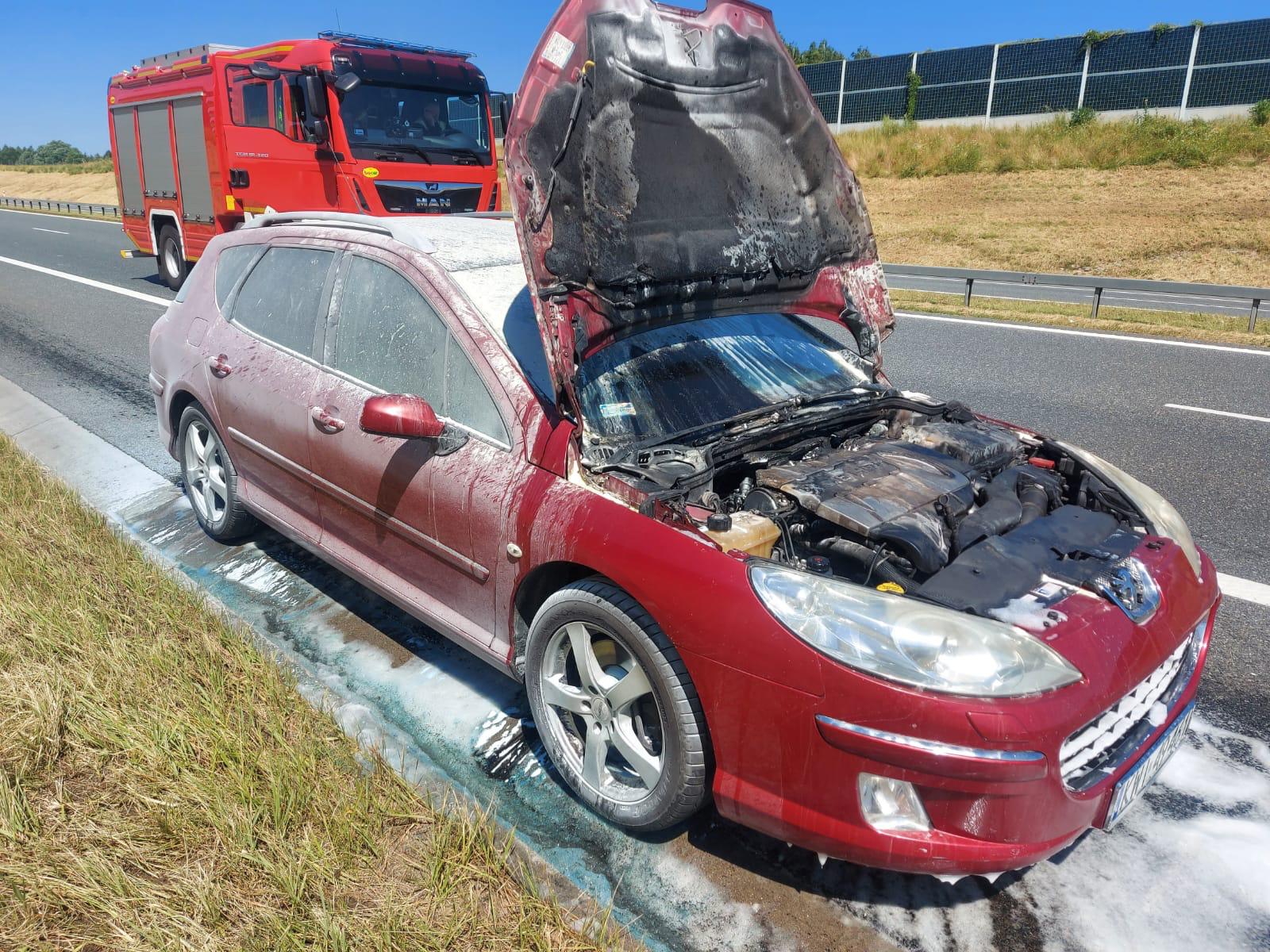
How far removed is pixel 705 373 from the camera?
3451mm

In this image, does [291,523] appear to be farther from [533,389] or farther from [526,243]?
[526,243]

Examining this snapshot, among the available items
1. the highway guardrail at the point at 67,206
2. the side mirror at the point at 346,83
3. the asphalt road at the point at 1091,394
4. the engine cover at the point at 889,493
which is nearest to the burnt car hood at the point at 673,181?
the engine cover at the point at 889,493

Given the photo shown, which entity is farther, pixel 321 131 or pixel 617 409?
pixel 321 131

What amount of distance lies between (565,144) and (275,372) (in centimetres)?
175

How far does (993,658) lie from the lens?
2205 millimetres

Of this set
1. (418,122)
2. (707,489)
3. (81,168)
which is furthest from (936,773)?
(81,168)

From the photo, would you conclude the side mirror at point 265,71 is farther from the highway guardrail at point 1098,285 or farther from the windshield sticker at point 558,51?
the windshield sticker at point 558,51

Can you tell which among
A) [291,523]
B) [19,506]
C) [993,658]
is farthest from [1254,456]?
[19,506]

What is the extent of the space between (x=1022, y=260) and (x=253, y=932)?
24.0 meters

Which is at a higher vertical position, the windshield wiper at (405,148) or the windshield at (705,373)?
the windshield wiper at (405,148)

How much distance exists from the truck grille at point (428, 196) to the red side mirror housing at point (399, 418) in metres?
9.05

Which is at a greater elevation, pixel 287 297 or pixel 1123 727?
pixel 287 297

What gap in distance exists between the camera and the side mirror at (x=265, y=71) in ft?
37.0

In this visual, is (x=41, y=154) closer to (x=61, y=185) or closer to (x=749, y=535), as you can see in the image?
(x=61, y=185)
